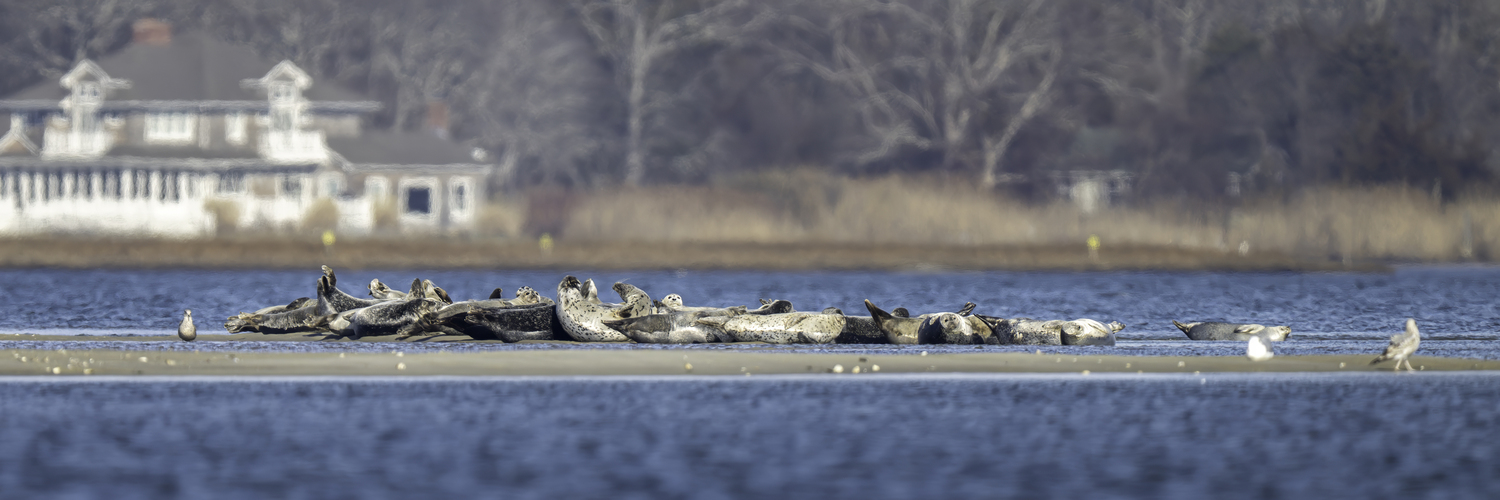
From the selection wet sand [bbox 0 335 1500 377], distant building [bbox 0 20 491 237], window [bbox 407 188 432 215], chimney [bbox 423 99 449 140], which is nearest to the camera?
wet sand [bbox 0 335 1500 377]

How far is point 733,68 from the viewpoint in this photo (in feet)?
304

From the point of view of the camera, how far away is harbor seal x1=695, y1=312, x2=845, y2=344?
95.6ft

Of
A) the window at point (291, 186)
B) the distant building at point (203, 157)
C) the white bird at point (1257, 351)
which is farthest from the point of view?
the window at point (291, 186)

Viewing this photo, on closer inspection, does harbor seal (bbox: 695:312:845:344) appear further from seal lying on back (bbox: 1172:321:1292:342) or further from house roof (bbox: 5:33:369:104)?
house roof (bbox: 5:33:369:104)

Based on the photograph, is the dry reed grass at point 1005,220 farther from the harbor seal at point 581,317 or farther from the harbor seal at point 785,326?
the harbor seal at point 581,317

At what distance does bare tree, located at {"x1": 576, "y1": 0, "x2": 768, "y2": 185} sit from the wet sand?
197 ft

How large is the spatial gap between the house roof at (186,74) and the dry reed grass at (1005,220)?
1471 centimetres

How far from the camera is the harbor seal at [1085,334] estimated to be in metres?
29.4

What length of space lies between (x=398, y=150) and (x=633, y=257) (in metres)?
22.6

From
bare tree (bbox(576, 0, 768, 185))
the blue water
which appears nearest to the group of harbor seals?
the blue water

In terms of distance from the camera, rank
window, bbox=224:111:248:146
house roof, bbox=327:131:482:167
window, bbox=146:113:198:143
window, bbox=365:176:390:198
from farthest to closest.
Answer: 1. house roof, bbox=327:131:482:167
2. window, bbox=365:176:390:198
3. window, bbox=224:111:248:146
4. window, bbox=146:113:198:143

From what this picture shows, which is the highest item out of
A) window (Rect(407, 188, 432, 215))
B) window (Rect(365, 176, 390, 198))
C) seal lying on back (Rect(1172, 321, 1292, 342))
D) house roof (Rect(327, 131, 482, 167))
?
house roof (Rect(327, 131, 482, 167))

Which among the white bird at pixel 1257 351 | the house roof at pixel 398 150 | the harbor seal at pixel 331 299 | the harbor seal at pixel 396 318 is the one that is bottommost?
the white bird at pixel 1257 351

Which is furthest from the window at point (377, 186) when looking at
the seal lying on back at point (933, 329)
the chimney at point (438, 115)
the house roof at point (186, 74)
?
the seal lying on back at point (933, 329)
